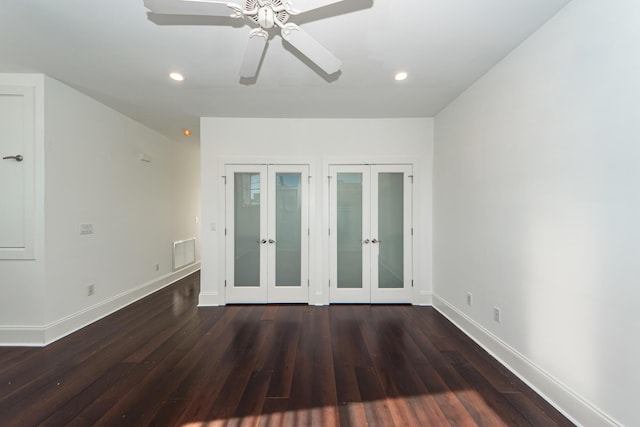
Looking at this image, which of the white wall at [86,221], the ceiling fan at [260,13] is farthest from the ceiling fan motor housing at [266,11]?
the white wall at [86,221]

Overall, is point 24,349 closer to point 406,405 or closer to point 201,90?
point 201,90

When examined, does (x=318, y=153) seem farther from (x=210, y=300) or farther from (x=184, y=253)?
(x=184, y=253)

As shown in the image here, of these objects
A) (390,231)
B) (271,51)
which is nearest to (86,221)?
(271,51)

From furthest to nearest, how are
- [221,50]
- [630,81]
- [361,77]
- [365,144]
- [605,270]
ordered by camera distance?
[365,144] < [361,77] < [221,50] < [605,270] < [630,81]

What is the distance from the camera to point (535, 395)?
1836mm

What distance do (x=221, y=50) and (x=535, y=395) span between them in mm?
3752

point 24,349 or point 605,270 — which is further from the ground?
point 605,270

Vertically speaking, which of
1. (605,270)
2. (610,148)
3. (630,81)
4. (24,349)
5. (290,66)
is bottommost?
(24,349)

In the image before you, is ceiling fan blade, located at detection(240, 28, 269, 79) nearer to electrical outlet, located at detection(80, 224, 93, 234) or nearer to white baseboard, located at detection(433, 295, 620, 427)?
electrical outlet, located at detection(80, 224, 93, 234)

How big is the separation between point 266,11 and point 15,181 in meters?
3.19

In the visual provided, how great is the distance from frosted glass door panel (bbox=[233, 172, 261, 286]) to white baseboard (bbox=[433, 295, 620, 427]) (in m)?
2.85

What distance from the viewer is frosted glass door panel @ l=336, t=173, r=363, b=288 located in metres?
3.69

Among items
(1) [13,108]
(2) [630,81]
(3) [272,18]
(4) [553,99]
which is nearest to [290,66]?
(3) [272,18]

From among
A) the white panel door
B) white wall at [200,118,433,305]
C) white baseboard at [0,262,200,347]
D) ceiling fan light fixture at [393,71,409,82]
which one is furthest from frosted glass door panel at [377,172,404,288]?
the white panel door
